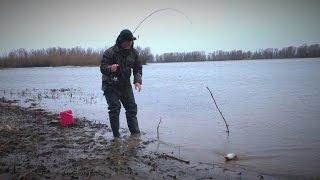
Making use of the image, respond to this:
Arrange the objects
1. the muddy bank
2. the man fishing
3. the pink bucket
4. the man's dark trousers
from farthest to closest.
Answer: the pink bucket < the man's dark trousers < the man fishing < the muddy bank

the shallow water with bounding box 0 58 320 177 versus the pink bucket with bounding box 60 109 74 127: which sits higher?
the pink bucket with bounding box 60 109 74 127

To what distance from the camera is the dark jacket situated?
6723 millimetres

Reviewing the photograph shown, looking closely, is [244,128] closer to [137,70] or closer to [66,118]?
[137,70]

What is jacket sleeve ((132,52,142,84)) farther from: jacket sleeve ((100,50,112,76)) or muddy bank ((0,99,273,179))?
muddy bank ((0,99,273,179))

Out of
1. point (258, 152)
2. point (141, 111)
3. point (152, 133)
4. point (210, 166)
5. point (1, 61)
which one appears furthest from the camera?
point (1, 61)

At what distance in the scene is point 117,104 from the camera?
6.93m

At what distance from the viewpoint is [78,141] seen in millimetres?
6625

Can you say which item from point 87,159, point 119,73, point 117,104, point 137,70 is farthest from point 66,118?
point 87,159

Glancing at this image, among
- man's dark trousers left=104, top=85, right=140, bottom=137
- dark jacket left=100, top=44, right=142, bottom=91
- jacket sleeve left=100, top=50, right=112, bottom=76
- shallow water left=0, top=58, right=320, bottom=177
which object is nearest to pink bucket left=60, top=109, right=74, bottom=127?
shallow water left=0, top=58, right=320, bottom=177

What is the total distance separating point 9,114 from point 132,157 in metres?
6.02

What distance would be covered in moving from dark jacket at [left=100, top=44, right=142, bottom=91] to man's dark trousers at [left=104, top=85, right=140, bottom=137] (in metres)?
0.11

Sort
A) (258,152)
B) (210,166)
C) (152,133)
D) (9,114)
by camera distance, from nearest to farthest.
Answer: (210,166) < (258,152) < (152,133) < (9,114)

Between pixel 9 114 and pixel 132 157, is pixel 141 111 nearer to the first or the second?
pixel 9 114

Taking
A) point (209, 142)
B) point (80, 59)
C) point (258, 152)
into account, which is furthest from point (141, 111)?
point (80, 59)
